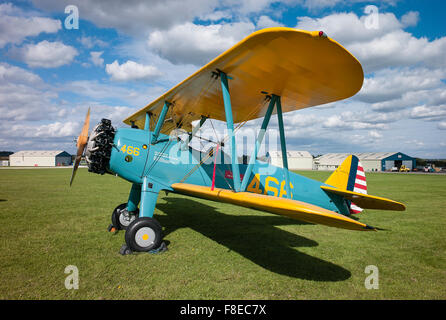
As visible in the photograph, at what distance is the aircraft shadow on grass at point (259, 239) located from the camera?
3.57 m

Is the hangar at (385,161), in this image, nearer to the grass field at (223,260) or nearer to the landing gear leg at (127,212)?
the grass field at (223,260)

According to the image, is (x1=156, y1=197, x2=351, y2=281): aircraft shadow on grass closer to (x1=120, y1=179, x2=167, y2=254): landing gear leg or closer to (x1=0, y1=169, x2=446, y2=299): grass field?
(x1=0, y1=169, x2=446, y2=299): grass field

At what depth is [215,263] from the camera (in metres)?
3.72

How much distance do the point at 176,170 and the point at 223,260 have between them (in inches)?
79.6

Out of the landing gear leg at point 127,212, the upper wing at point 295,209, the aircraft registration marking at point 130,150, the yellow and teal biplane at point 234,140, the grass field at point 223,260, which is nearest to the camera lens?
the upper wing at point 295,209

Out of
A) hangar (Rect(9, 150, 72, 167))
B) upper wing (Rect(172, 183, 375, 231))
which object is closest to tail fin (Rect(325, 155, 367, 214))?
upper wing (Rect(172, 183, 375, 231))

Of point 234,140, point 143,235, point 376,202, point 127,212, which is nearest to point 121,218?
point 127,212

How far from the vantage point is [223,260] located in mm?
3844

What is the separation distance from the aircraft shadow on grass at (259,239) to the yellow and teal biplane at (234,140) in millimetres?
882

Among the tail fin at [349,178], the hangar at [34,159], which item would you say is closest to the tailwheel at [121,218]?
the tail fin at [349,178]

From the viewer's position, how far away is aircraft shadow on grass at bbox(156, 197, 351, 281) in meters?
3.57

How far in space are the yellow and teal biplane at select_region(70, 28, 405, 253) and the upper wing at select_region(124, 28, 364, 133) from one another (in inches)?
0.5
